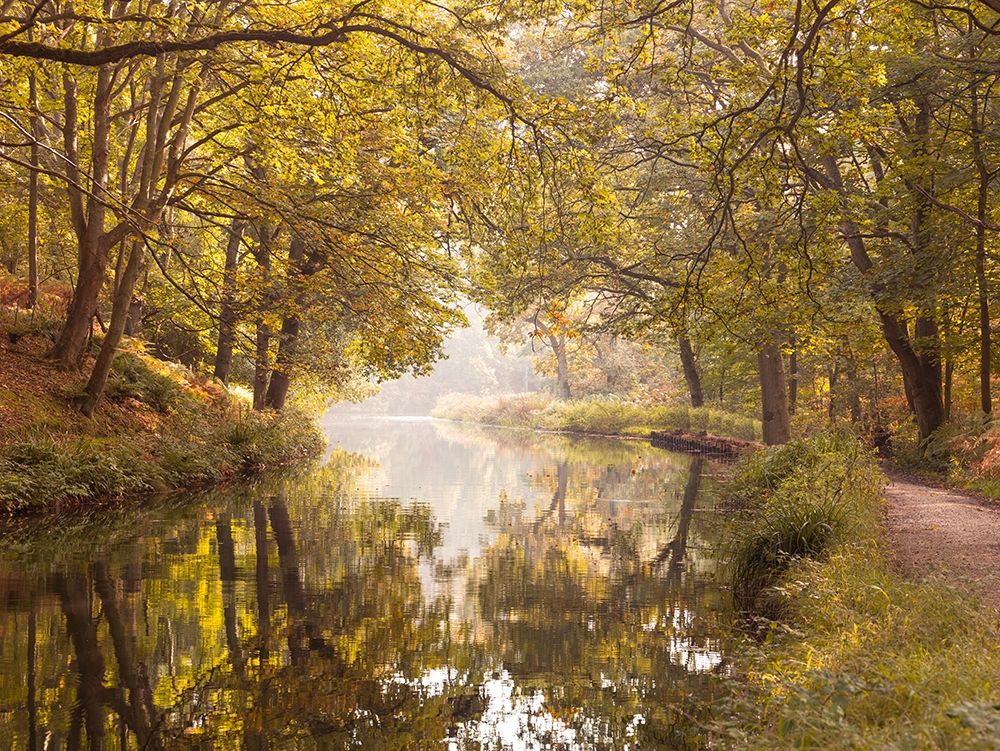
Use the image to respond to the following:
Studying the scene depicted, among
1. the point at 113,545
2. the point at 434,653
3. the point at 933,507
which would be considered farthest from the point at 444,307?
the point at 434,653

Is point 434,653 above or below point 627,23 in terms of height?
below

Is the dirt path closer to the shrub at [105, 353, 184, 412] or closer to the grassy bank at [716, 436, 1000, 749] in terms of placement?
the grassy bank at [716, 436, 1000, 749]

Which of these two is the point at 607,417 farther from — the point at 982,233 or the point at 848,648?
the point at 848,648

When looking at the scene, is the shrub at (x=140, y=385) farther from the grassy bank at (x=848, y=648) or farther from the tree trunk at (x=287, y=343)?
the grassy bank at (x=848, y=648)

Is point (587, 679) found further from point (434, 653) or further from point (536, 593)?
point (536, 593)

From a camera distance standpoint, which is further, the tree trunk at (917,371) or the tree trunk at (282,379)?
the tree trunk at (282,379)

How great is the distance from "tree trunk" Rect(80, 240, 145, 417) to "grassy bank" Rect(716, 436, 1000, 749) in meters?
11.2

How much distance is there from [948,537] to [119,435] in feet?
43.3

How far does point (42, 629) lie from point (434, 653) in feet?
9.55

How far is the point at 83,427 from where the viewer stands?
14930 mm

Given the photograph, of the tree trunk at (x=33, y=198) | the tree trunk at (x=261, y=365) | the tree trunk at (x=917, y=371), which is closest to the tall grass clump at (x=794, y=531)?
the tree trunk at (x=917, y=371)

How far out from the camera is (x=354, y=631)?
697cm

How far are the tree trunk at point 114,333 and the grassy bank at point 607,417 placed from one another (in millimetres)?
23560

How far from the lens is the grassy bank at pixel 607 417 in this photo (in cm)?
3397
